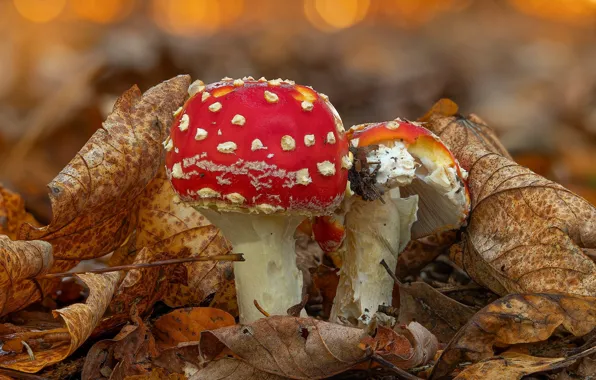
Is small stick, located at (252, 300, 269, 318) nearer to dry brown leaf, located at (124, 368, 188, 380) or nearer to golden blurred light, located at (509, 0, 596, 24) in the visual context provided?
dry brown leaf, located at (124, 368, 188, 380)

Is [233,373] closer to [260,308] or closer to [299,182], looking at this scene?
[260,308]

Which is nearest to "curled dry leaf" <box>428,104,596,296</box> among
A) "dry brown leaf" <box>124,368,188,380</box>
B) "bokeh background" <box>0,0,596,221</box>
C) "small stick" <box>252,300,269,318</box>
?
"small stick" <box>252,300,269,318</box>

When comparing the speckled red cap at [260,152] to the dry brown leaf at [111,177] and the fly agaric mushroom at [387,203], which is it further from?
the dry brown leaf at [111,177]

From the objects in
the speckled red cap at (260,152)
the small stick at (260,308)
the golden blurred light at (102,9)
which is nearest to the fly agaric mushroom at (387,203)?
the speckled red cap at (260,152)

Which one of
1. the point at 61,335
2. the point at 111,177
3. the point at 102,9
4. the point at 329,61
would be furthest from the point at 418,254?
the point at 102,9

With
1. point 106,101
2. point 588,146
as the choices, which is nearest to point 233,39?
point 106,101

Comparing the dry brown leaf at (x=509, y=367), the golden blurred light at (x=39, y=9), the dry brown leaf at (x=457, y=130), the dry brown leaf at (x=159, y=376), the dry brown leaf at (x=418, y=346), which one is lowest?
the dry brown leaf at (x=159, y=376)

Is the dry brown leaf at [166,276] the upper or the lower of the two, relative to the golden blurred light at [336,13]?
lower
